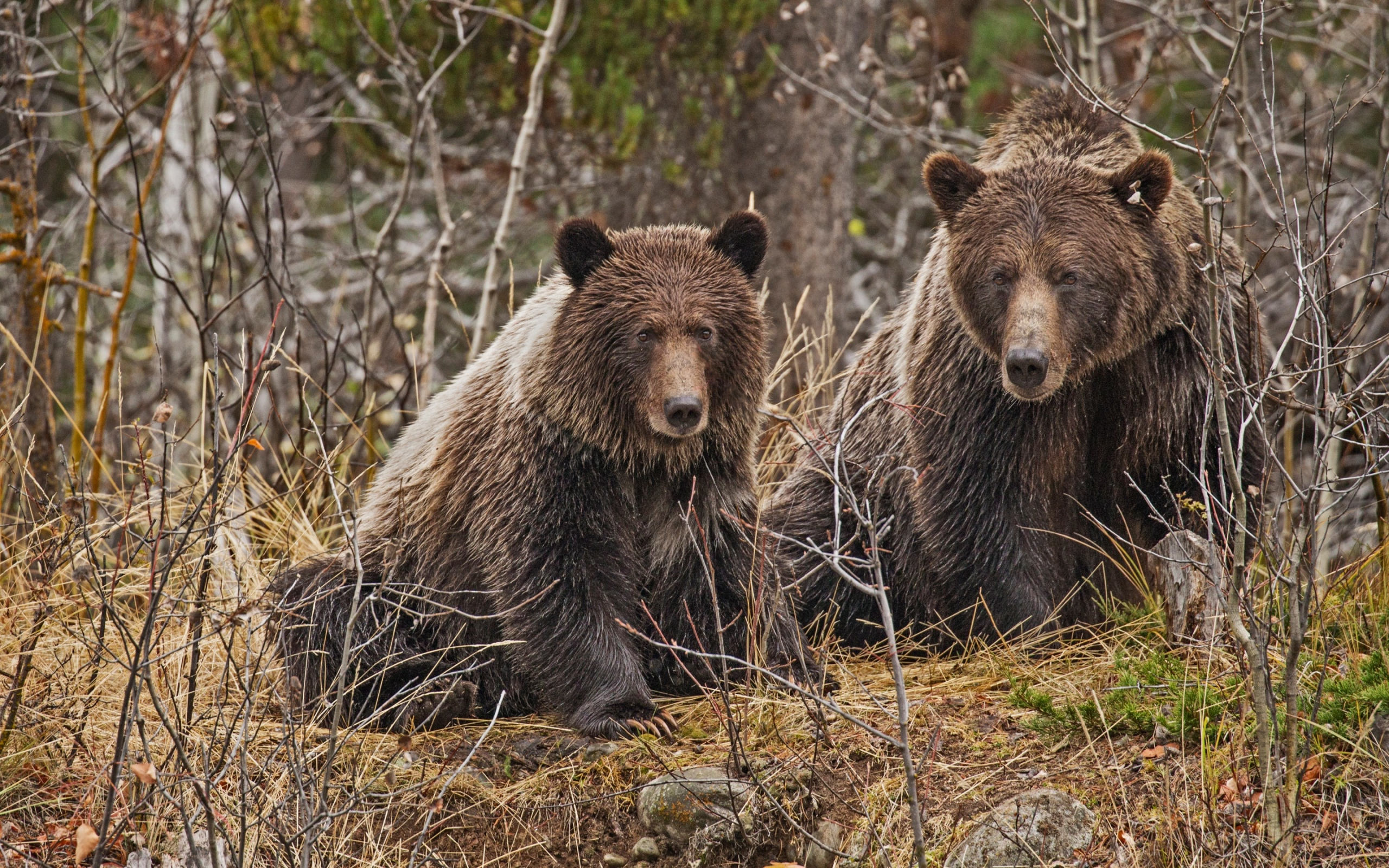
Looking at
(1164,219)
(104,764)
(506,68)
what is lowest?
(104,764)

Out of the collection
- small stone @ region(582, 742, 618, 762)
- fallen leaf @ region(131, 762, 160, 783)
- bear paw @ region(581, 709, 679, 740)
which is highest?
fallen leaf @ region(131, 762, 160, 783)

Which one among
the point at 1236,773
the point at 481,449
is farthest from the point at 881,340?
the point at 1236,773

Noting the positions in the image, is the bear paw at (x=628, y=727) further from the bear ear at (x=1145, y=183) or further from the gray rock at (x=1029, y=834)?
the bear ear at (x=1145, y=183)

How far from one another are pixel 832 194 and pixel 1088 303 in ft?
12.7

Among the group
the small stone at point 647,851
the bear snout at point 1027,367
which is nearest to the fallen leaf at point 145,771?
the small stone at point 647,851

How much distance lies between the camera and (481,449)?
482 cm

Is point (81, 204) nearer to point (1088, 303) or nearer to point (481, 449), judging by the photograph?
point (481, 449)

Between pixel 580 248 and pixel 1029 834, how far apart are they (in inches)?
93.2

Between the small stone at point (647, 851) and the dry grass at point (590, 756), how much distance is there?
42 mm

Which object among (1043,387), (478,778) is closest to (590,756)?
(478,778)

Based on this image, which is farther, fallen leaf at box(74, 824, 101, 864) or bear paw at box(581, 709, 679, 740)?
bear paw at box(581, 709, 679, 740)

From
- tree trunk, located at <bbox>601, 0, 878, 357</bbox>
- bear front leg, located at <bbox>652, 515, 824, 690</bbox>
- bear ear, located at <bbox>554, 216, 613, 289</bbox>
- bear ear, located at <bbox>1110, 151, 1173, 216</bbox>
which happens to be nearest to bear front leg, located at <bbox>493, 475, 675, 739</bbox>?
bear front leg, located at <bbox>652, 515, 824, 690</bbox>

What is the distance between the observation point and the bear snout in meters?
4.53

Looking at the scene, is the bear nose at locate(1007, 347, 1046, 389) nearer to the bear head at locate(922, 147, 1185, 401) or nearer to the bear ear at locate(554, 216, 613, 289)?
the bear head at locate(922, 147, 1185, 401)
